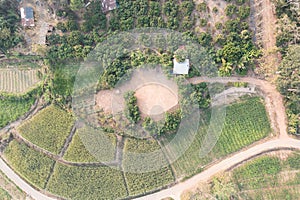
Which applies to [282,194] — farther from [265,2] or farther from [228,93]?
[265,2]

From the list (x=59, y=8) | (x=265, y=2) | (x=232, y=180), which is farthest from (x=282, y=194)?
(x=59, y=8)

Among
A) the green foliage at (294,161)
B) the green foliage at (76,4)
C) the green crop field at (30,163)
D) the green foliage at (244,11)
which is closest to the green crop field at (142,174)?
the green crop field at (30,163)

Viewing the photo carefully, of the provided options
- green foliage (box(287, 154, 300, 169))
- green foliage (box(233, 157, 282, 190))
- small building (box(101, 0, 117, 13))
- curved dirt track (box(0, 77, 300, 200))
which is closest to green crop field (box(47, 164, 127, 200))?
curved dirt track (box(0, 77, 300, 200))

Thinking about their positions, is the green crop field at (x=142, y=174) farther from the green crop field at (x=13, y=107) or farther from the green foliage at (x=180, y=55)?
the green crop field at (x=13, y=107)

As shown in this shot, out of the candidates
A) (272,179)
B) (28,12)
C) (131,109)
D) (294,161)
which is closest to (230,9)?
(131,109)

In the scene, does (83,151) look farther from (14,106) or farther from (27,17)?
(27,17)

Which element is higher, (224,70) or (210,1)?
(210,1)
